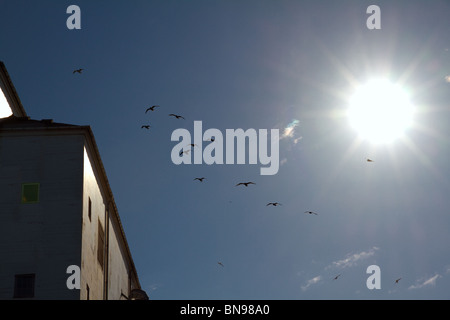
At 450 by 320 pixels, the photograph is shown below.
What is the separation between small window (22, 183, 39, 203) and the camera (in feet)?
145

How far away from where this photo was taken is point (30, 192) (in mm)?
44469

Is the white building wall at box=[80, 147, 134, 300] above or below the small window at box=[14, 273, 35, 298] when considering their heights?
above

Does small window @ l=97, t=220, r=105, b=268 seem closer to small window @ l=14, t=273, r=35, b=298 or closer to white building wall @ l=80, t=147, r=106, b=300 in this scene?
white building wall @ l=80, t=147, r=106, b=300

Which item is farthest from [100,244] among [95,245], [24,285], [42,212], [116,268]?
[24,285]

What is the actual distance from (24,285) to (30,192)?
18.6ft

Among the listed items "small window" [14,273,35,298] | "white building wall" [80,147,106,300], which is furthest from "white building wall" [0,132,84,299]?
"white building wall" [80,147,106,300]

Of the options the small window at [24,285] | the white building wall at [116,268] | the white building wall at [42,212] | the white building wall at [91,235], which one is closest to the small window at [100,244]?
the white building wall at [91,235]

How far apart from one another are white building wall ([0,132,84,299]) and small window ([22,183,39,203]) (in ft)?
0.79
